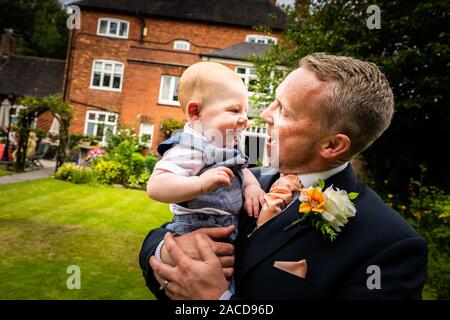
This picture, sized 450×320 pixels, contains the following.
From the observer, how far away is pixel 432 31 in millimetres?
11352

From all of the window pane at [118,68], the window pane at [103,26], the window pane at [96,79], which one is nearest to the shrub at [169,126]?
the window pane at [118,68]

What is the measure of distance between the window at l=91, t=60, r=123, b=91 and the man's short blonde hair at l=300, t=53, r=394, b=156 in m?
26.6

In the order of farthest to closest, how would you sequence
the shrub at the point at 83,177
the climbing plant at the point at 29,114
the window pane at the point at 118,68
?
the window pane at the point at 118,68, the climbing plant at the point at 29,114, the shrub at the point at 83,177

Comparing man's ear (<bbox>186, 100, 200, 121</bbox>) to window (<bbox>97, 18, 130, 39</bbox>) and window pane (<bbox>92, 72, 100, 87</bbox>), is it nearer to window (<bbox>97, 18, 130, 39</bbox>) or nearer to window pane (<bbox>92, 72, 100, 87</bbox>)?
window pane (<bbox>92, 72, 100, 87</bbox>)

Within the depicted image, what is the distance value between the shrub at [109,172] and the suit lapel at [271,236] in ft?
41.2

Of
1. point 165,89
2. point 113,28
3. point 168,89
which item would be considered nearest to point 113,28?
point 113,28

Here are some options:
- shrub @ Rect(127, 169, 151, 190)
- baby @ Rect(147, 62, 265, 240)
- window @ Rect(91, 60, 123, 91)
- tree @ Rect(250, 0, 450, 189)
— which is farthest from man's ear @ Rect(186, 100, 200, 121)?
window @ Rect(91, 60, 123, 91)

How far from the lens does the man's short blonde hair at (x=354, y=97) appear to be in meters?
1.85

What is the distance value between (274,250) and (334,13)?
40.1 feet

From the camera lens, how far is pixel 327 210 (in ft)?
5.49

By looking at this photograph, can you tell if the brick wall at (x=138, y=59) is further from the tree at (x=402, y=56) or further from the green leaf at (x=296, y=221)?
the green leaf at (x=296, y=221)

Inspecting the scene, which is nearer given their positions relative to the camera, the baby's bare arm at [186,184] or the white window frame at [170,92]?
the baby's bare arm at [186,184]

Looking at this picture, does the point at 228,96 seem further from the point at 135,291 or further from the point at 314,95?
the point at 135,291

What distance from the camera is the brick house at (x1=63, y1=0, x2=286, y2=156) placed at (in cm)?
2462
